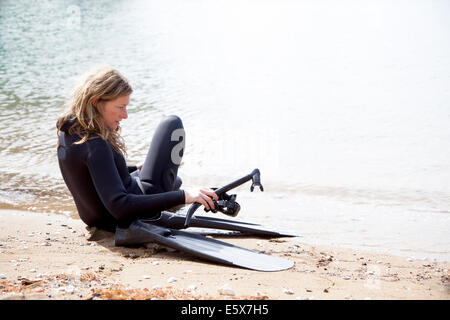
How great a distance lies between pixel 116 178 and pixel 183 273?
87 cm

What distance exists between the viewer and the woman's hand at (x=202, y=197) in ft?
12.5

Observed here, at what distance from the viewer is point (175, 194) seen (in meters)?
3.91

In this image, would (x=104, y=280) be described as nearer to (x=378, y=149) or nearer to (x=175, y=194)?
(x=175, y=194)

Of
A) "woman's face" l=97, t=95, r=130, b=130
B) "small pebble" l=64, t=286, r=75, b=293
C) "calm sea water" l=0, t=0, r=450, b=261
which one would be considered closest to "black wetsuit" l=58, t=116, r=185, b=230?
"woman's face" l=97, t=95, r=130, b=130

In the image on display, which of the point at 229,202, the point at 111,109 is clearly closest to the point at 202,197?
the point at 229,202

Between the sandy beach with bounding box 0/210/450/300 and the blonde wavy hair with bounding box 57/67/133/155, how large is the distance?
37.3 inches

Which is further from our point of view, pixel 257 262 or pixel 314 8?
pixel 314 8

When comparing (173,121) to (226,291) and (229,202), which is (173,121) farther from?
(226,291)

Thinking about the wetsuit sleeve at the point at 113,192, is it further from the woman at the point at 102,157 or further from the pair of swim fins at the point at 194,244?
the pair of swim fins at the point at 194,244

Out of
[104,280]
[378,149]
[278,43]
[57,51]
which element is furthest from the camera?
[278,43]

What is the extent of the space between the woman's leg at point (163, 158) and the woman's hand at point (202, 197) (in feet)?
1.96

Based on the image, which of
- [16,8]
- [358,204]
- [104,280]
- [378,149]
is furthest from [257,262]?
[16,8]

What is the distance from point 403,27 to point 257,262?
71.6ft
